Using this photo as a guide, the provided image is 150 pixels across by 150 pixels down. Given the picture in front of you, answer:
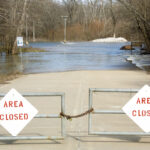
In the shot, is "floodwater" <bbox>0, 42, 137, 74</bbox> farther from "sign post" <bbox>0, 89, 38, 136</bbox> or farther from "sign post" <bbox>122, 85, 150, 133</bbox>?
"sign post" <bbox>122, 85, 150, 133</bbox>

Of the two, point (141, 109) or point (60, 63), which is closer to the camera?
Result: point (141, 109)

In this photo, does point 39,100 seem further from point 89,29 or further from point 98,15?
point 98,15

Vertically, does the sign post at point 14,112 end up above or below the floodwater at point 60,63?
above

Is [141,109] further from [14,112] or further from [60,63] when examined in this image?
[60,63]

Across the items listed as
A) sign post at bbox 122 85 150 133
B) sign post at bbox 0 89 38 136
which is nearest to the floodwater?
sign post at bbox 0 89 38 136

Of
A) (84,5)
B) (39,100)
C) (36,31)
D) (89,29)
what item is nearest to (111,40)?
(89,29)

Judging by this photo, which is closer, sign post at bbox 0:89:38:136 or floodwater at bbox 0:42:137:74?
sign post at bbox 0:89:38:136

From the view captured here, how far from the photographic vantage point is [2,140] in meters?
5.78

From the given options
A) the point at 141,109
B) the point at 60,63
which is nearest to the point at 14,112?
the point at 141,109

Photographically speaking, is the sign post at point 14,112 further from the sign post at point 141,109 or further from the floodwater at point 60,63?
the floodwater at point 60,63

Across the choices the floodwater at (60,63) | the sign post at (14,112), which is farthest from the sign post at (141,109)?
the floodwater at (60,63)

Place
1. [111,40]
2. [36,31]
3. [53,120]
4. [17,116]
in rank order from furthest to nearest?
[36,31] → [111,40] → [53,120] → [17,116]

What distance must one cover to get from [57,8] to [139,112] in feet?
377

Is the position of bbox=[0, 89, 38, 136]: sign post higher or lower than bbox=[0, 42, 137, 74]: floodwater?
higher
